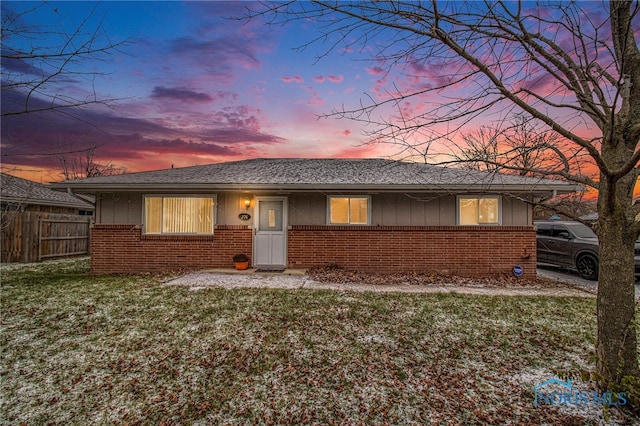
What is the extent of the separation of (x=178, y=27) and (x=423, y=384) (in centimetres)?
669

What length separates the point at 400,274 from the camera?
8.91 meters

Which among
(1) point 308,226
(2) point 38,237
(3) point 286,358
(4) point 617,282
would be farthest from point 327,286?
(2) point 38,237

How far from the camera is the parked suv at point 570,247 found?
910 centimetres

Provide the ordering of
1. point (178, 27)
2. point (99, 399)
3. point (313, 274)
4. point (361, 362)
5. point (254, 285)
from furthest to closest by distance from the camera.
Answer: point (313, 274) < point (254, 285) < point (178, 27) < point (361, 362) < point (99, 399)

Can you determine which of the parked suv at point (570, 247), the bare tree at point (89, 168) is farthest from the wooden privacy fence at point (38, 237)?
the parked suv at point (570, 247)

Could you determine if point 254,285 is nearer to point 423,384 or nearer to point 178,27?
point 423,384

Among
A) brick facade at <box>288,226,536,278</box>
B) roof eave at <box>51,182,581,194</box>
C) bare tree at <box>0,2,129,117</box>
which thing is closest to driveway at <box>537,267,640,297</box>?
brick facade at <box>288,226,536,278</box>

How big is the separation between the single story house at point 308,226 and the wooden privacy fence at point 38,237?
177 inches

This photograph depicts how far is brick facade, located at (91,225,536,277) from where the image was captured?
896cm

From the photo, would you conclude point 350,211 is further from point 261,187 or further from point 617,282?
point 617,282

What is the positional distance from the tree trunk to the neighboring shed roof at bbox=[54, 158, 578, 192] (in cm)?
466

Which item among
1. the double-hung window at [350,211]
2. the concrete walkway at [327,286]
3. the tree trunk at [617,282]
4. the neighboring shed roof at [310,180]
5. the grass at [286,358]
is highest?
the neighboring shed roof at [310,180]

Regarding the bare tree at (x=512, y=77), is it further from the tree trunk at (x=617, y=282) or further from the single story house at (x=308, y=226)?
the single story house at (x=308, y=226)

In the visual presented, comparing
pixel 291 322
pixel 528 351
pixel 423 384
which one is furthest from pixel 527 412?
pixel 291 322
